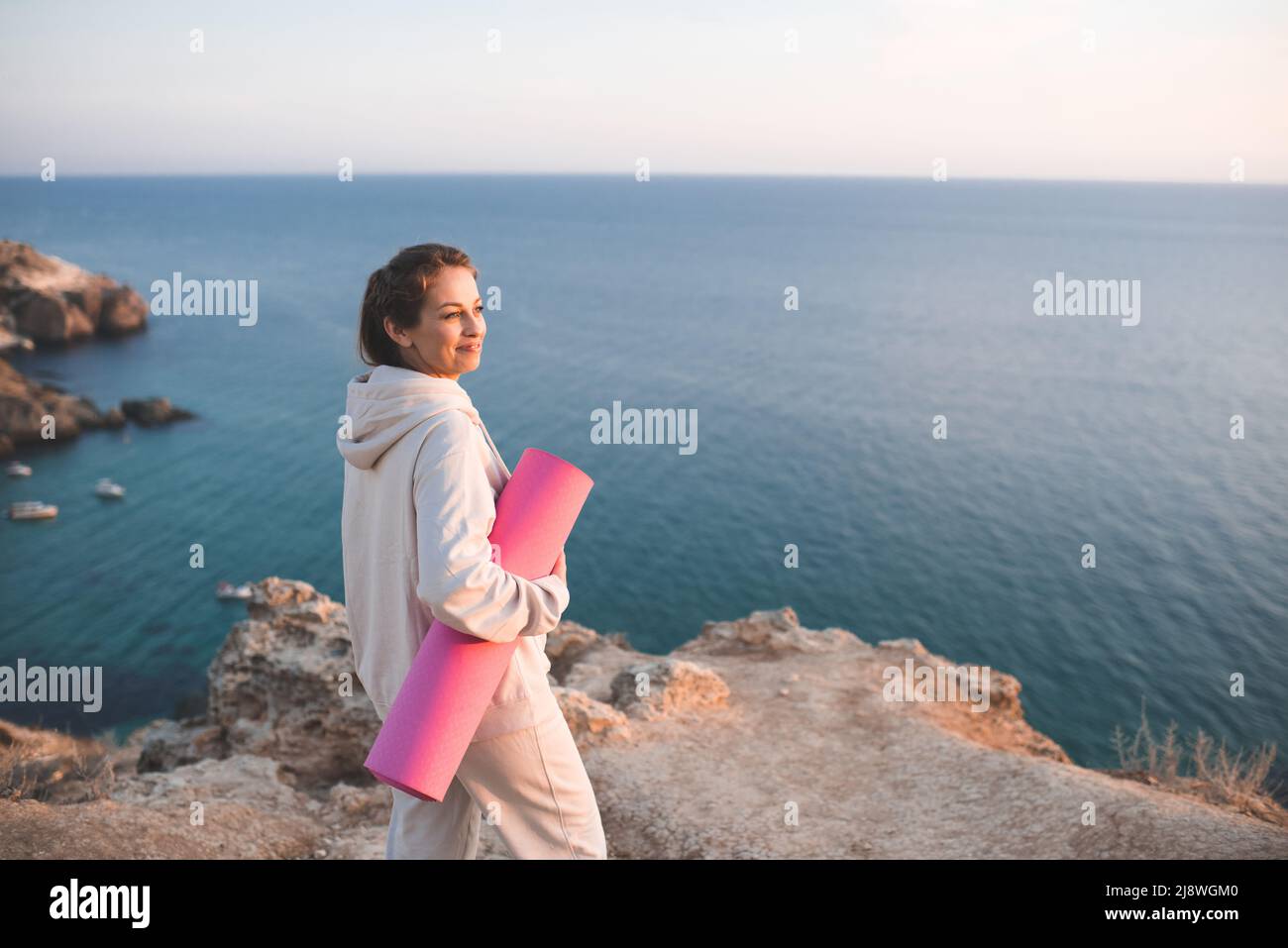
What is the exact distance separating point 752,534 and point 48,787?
102ft

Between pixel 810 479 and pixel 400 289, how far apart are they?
40690 millimetres

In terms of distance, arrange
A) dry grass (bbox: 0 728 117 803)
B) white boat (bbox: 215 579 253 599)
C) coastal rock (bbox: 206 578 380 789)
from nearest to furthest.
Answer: dry grass (bbox: 0 728 117 803) → coastal rock (bbox: 206 578 380 789) → white boat (bbox: 215 579 253 599)

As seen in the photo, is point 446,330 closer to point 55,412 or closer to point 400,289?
point 400,289

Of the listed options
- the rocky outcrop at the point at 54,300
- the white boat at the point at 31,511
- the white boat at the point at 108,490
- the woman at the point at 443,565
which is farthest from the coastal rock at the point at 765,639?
the rocky outcrop at the point at 54,300

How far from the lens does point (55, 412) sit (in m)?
48.3

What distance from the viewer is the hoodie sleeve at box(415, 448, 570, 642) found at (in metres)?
2.94

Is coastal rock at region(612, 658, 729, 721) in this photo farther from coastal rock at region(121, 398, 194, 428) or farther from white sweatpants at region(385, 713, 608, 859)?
coastal rock at region(121, 398, 194, 428)

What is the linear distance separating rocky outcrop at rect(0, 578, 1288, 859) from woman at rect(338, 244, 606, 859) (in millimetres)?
3467

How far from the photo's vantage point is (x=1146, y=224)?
154 meters
